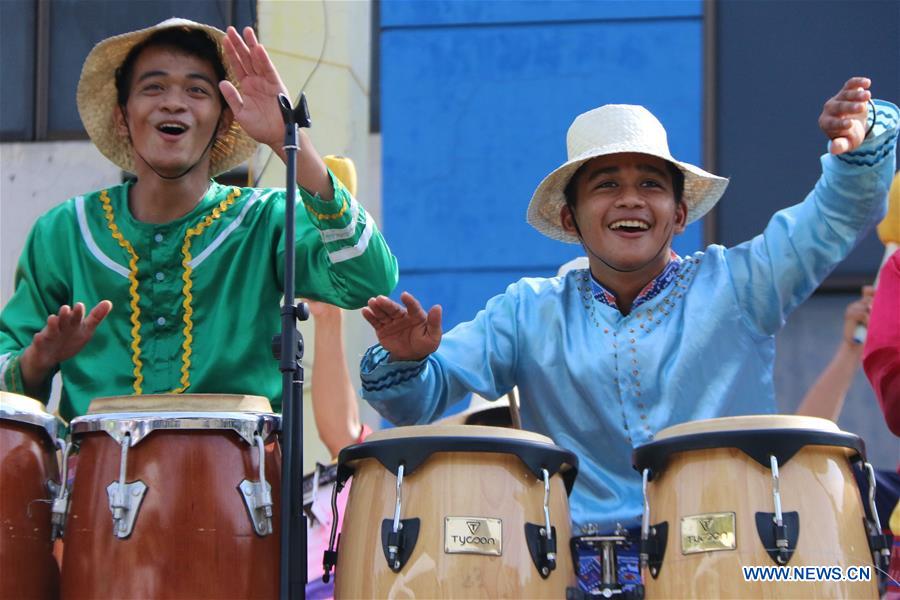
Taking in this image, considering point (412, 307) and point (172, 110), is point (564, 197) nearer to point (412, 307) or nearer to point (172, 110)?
point (412, 307)

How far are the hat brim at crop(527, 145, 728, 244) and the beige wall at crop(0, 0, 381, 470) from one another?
2.47 m

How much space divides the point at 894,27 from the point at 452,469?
4.09 meters

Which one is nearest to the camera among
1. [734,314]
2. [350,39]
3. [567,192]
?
[734,314]

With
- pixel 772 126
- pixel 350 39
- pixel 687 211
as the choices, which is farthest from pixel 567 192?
pixel 350 39

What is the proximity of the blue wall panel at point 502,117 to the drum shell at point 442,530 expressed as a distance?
3.16m

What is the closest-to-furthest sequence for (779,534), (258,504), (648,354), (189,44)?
(779,534) < (258,504) < (648,354) < (189,44)

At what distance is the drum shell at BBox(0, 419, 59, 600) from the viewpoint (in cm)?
309

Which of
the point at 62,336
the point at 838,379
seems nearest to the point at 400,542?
the point at 62,336

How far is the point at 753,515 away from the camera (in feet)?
9.53

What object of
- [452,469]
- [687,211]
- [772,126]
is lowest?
[452,469]

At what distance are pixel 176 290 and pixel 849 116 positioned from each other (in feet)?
5.89

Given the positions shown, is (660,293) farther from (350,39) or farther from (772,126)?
(350,39)

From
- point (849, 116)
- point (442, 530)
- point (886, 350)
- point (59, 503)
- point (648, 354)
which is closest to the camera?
point (442, 530)

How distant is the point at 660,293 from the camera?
3.84 meters
